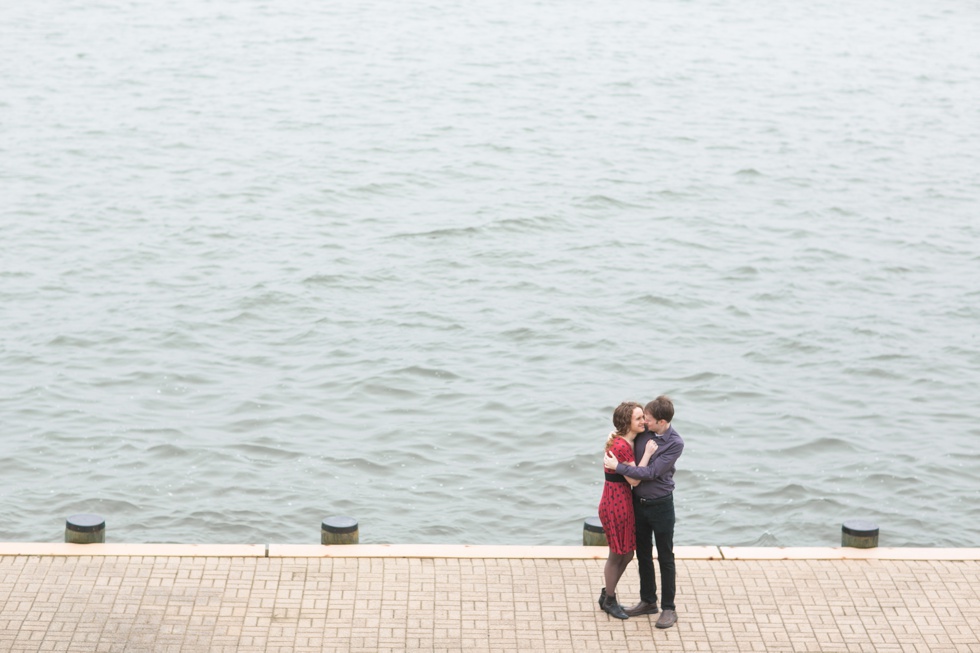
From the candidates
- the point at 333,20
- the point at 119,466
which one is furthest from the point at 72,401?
the point at 333,20

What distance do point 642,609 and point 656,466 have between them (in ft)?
3.34

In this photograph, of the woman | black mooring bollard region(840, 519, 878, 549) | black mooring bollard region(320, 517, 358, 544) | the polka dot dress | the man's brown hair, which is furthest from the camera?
black mooring bollard region(840, 519, 878, 549)

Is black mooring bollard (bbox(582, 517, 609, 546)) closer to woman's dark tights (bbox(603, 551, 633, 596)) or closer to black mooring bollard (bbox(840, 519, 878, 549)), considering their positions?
woman's dark tights (bbox(603, 551, 633, 596))

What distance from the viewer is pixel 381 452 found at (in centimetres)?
1540

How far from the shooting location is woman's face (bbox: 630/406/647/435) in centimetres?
912

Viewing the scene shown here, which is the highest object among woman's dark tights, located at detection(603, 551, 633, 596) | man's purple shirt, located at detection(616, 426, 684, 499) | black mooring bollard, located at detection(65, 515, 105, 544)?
man's purple shirt, located at detection(616, 426, 684, 499)

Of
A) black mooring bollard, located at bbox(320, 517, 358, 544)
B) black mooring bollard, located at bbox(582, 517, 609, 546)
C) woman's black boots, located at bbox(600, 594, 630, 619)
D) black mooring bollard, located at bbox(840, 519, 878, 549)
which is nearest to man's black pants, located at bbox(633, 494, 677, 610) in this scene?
woman's black boots, located at bbox(600, 594, 630, 619)

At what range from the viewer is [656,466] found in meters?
9.09

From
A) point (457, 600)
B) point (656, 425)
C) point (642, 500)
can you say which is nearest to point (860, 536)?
point (642, 500)

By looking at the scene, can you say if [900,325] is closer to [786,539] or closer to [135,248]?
[786,539]

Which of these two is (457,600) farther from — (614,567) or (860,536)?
(860,536)

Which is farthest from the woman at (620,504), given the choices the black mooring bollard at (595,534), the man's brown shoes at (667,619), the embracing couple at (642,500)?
the black mooring bollard at (595,534)

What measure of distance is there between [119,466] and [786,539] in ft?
22.0

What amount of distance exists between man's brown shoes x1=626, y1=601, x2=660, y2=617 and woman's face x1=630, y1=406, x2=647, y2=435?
3.85 feet
